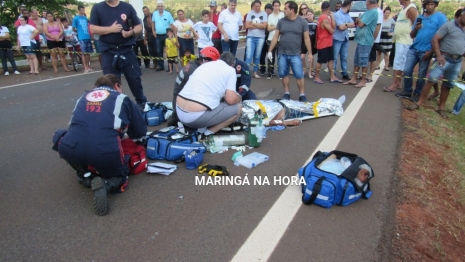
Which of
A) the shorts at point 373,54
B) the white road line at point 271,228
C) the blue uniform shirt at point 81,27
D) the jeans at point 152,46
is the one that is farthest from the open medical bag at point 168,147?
the blue uniform shirt at point 81,27

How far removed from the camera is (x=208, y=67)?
4.48 m

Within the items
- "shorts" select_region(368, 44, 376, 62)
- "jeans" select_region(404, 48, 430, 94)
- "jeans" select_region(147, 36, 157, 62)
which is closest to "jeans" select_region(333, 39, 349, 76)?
"shorts" select_region(368, 44, 376, 62)

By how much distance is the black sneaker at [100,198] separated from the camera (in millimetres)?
2984

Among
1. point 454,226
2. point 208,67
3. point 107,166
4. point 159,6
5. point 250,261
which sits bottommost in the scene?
point 454,226

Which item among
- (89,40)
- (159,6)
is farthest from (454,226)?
(89,40)

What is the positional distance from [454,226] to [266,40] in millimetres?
7099

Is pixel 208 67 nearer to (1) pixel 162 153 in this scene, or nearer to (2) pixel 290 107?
(1) pixel 162 153

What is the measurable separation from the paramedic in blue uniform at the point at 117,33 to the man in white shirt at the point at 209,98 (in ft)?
5.34

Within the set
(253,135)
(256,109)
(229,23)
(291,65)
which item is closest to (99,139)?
(253,135)

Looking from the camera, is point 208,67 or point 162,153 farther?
point 208,67

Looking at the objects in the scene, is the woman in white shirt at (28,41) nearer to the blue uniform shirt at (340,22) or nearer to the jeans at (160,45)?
the jeans at (160,45)

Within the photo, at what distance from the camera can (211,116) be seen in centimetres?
446

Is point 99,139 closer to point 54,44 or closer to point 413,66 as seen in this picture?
point 413,66

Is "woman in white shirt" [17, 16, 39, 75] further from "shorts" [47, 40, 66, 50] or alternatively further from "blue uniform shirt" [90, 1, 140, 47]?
"blue uniform shirt" [90, 1, 140, 47]
